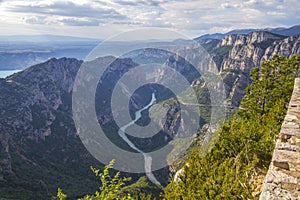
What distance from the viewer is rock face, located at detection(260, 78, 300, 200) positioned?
575 cm

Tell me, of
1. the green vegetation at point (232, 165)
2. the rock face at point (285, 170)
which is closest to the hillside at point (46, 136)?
the green vegetation at point (232, 165)

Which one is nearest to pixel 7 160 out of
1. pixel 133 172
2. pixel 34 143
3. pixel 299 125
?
pixel 34 143

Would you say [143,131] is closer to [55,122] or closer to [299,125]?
[55,122]

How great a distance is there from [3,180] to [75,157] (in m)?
45.8

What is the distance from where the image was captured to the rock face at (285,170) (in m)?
5.75

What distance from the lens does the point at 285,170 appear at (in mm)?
6633

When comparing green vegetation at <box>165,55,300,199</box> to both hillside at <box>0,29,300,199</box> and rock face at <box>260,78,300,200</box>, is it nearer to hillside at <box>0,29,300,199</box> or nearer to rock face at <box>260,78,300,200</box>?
rock face at <box>260,78,300,200</box>

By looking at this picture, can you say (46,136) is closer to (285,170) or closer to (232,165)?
(232,165)

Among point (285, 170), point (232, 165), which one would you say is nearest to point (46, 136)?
point (232, 165)

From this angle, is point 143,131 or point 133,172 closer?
point 133,172

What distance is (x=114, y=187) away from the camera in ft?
46.9

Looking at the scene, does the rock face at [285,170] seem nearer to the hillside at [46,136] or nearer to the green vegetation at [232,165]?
the green vegetation at [232,165]

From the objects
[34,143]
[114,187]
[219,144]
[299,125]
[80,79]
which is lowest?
[34,143]

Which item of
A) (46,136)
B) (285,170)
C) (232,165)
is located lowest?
(46,136)
